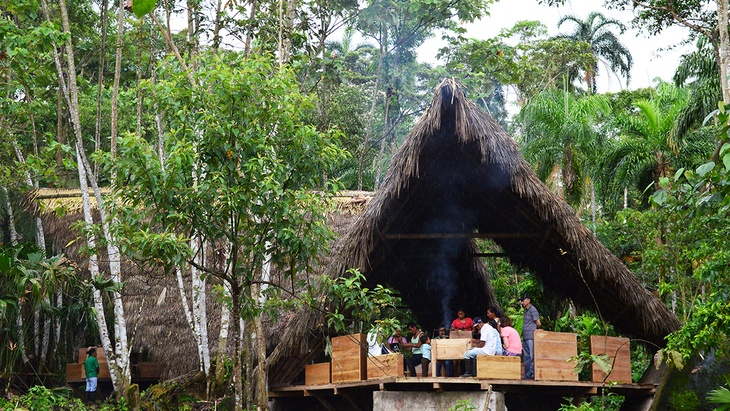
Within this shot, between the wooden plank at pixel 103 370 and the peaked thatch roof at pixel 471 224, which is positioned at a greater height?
the peaked thatch roof at pixel 471 224

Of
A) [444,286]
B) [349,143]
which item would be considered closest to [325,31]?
[444,286]

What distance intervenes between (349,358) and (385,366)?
503mm

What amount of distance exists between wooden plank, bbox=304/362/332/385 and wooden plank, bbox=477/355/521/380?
175 centimetres

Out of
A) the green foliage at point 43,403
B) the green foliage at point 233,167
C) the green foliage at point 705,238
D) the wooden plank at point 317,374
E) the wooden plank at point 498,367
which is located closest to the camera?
the green foliage at point 705,238

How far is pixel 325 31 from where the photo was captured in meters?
12.3

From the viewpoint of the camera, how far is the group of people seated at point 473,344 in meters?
8.32

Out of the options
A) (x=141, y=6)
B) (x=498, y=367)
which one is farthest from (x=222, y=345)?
(x=141, y=6)

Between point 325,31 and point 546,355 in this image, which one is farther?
point 325,31

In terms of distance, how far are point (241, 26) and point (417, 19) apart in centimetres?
501

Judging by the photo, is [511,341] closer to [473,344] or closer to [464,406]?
[473,344]

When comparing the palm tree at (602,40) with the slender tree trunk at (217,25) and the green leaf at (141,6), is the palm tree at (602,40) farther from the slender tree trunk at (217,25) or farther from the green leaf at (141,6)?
the green leaf at (141,6)

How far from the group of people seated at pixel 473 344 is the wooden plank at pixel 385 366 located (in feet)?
0.90

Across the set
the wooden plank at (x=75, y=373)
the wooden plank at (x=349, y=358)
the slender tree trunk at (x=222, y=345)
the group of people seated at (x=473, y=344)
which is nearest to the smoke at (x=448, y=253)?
the group of people seated at (x=473, y=344)

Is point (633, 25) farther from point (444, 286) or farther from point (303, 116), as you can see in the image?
point (303, 116)
